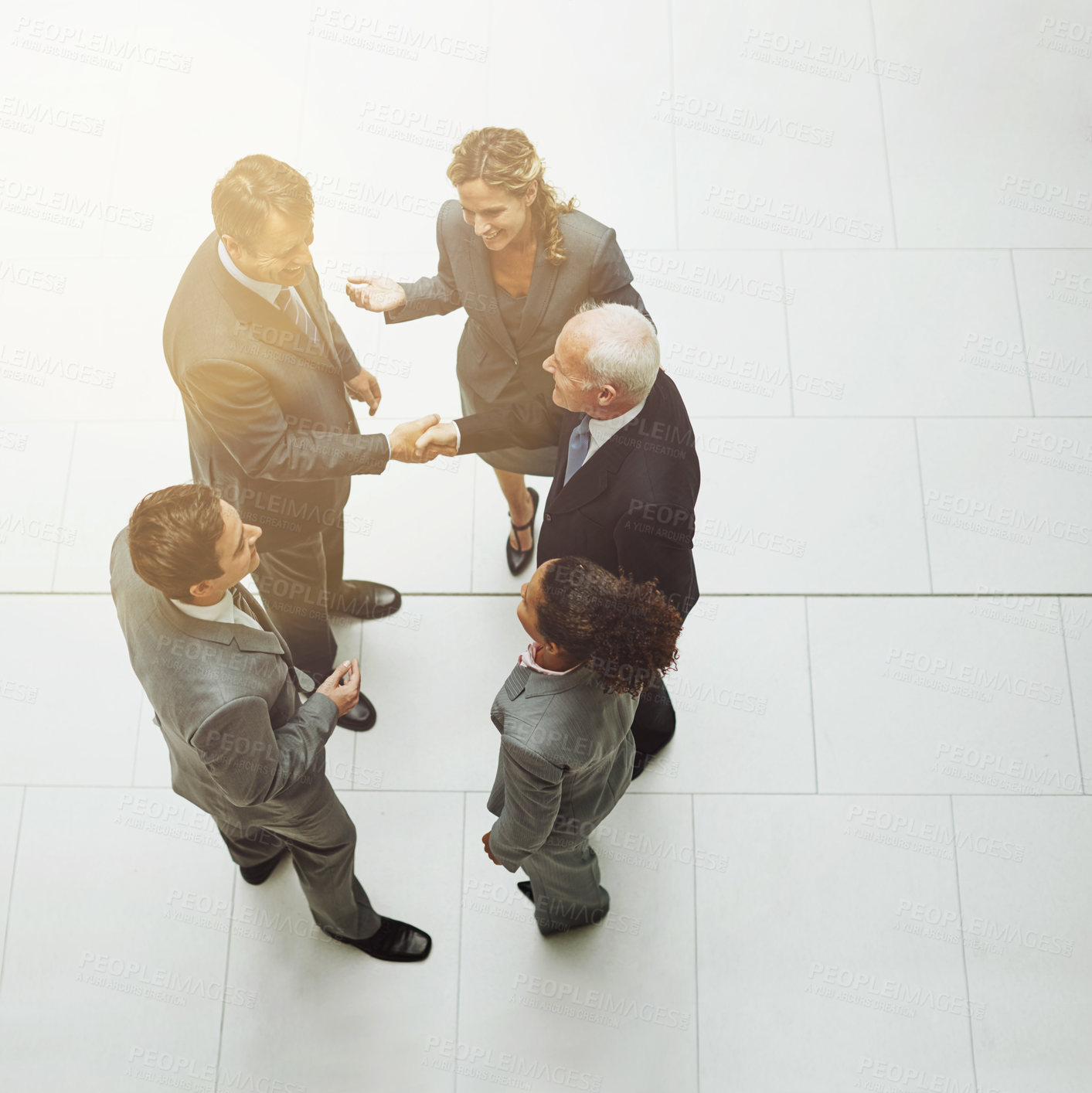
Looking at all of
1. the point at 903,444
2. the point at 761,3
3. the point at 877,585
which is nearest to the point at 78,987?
the point at 877,585

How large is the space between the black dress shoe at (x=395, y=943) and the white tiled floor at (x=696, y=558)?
66 mm

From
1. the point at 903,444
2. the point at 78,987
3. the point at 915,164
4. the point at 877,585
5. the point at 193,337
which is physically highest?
the point at 193,337

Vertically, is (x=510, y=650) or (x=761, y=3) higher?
(x=761, y=3)

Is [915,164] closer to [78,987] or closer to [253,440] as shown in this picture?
[253,440]

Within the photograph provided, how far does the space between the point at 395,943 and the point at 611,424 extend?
178 cm

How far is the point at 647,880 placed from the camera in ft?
10.2

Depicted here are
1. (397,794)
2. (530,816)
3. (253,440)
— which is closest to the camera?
(530,816)

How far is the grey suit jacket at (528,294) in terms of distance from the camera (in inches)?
105

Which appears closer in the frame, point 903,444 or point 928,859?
point 928,859

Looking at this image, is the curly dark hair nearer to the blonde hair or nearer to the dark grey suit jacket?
the dark grey suit jacket

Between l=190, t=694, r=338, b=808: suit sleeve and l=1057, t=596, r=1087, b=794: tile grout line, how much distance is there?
2546mm

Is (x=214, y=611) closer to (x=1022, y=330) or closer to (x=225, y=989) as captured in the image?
(x=225, y=989)

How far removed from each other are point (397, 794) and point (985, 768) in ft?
6.61

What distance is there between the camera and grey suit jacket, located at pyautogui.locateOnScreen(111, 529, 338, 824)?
2018 mm
